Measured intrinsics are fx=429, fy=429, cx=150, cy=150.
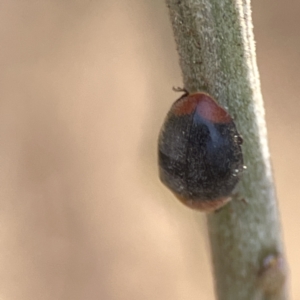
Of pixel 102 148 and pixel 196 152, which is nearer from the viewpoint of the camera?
pixel 196 152

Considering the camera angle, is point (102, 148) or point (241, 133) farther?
point (102, 148)

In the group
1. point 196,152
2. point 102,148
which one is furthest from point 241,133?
point 102,148

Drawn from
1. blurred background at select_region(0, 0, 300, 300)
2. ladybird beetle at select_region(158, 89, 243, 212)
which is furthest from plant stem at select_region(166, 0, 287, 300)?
blurred background at select_region(0, 0, 300, 300)

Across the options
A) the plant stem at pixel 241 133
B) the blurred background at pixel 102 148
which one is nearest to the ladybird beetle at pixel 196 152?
the plant stem at pixel 241 133

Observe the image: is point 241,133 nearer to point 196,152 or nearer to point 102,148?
point 196,152
